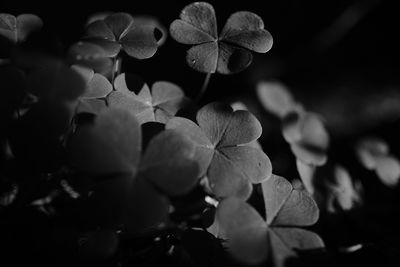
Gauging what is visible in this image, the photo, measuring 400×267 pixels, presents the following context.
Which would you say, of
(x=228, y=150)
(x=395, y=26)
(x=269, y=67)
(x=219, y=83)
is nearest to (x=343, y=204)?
(x=228, y=150)

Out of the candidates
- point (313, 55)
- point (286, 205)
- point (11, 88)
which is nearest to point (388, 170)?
point (286, 205)

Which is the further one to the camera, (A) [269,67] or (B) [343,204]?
(A) [269,67]

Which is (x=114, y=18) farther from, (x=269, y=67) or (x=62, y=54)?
(x=269, y=67)

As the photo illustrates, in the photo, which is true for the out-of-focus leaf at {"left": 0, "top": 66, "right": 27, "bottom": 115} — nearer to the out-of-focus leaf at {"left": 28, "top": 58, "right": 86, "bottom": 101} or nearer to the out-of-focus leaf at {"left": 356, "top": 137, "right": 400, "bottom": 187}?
the out-of-focus leaf at {"left": 28, "top": 58, "right": 86, "bottom": 101}

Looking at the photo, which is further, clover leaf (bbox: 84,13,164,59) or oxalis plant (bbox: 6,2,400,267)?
clover leaf (bbox: 84,13,164,59)

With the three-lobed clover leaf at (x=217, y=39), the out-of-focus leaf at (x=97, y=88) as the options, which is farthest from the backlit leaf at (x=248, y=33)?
the out-of-focus leaf at (x=97, y=88)

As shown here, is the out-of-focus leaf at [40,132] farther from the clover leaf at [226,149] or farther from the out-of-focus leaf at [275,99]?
the out-of-focus leaf at [275,99]

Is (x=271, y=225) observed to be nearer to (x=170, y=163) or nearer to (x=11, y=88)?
(x=170, y=163)

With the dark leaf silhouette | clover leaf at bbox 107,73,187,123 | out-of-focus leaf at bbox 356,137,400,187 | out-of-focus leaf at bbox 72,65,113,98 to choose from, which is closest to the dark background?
out-of-focus leaf at bbox 356,137,400,187
